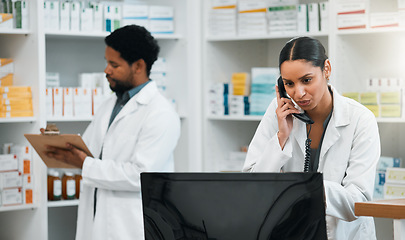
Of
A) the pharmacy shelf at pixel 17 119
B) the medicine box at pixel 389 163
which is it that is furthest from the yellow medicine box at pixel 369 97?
the pharmacy shelf at pixel 17 119

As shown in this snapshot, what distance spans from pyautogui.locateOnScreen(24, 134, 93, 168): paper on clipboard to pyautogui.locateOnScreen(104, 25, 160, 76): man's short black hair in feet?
1.63

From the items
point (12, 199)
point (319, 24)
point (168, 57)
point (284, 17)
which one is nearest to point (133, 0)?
point (168, 57)

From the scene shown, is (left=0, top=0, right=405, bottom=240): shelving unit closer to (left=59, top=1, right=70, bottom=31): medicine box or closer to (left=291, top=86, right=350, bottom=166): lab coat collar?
(left=59, top=1, right=70, bottom=31): medicine box

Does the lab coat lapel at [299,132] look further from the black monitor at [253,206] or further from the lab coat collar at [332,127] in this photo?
the black monitor at [253,206]

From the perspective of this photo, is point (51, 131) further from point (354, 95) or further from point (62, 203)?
point (354, 95)

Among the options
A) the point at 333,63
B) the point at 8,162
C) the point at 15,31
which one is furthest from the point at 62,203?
the point at 333,63

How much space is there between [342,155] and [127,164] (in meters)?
1.22

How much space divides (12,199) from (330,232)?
2.17 metres

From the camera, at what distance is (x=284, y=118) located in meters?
1.93

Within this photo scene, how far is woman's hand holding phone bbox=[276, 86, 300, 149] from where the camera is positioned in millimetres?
1900

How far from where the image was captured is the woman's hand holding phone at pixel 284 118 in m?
1.90

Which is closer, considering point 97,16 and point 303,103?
point 303,103

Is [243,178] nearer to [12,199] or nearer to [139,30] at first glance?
[139,30]

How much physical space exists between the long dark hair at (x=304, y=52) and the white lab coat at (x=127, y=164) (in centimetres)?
110
